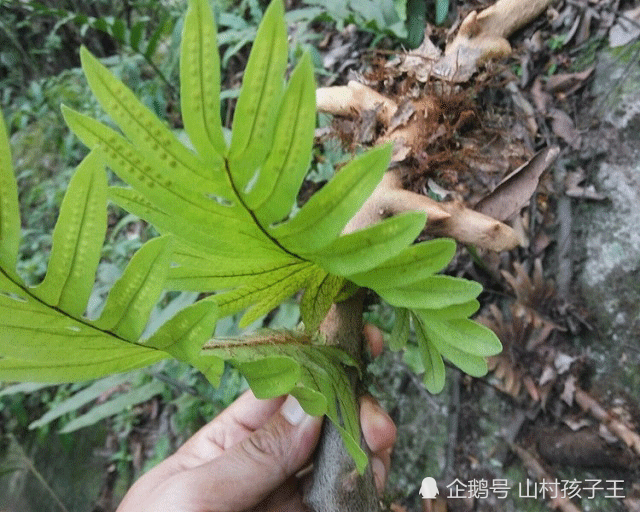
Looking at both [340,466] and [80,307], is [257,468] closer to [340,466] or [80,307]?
[340,466]

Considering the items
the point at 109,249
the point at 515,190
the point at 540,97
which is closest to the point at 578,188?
the point at 540,97

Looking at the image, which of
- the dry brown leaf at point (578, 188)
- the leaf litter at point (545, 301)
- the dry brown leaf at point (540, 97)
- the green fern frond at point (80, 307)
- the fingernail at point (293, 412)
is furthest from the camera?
the dry brown leaf at point (540, 97)

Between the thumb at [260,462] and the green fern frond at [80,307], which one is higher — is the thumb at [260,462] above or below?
below

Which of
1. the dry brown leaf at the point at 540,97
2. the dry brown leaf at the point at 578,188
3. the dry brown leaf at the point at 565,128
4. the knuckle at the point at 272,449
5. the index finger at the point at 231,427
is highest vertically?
the knuckle at the point at 272,449

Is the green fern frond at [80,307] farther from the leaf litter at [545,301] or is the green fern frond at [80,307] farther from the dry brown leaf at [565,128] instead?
the dry brown leaf at [565,128]

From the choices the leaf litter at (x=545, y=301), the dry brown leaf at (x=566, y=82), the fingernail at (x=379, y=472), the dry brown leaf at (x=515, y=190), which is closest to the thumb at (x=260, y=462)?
the fingernail at (x=379, y=472)

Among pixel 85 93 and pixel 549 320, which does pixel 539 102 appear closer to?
pixel 549 320

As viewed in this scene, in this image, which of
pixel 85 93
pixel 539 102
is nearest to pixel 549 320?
pixel 539 102
